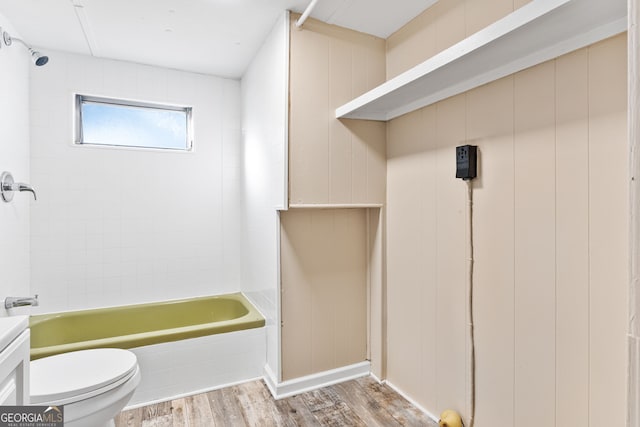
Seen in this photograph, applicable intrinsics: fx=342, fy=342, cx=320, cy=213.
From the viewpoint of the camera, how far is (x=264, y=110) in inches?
93.4

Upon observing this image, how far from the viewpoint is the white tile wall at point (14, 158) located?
196cm

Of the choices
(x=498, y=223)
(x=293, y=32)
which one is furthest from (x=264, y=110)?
(x=498, y=223)

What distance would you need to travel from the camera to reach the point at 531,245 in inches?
55.2

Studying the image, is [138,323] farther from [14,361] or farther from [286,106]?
[286,106]

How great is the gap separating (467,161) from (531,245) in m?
0.46

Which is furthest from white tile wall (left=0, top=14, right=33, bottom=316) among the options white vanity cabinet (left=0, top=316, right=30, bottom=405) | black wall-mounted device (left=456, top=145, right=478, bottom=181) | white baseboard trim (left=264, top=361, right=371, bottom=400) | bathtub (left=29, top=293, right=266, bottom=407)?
black wall-mounted device (left=456, top=145, right=478, bottom=181)

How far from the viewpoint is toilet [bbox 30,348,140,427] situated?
1478mm

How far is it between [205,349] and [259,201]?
41.6 inches

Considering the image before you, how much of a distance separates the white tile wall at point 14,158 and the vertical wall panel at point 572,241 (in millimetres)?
2740

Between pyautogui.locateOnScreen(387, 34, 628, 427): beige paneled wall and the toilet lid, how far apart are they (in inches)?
62.6

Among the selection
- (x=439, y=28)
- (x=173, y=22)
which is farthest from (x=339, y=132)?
(x=173, y=22)

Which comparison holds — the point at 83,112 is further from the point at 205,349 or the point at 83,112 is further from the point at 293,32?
the point at 205,349

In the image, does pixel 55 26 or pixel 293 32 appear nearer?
pixel 293 32

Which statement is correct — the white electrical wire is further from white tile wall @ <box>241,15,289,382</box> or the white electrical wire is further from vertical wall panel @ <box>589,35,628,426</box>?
white tile wall @ <box>241,15,289,382</box>
